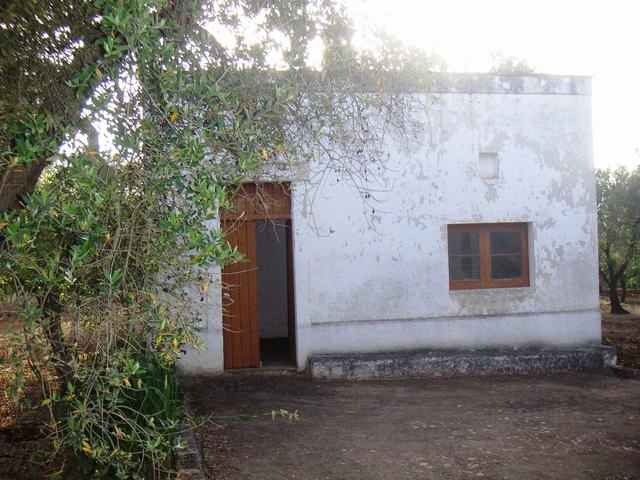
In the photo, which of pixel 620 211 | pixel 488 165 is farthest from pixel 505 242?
pixel 620 211

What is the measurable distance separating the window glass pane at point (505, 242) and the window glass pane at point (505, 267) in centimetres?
10

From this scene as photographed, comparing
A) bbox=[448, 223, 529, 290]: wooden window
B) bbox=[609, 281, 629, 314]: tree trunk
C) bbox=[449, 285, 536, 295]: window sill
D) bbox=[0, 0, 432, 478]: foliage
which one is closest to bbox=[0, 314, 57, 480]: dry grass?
bbox=[0, 0, 432, 478]: foliage

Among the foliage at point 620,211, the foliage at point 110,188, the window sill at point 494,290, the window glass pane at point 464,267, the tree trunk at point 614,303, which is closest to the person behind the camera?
the foliage at point 110,188

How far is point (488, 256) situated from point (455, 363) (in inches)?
77.0

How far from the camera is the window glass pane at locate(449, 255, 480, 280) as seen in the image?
1081 centimetres

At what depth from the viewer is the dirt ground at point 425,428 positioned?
233 inches

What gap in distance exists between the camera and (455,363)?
10047 millimetres

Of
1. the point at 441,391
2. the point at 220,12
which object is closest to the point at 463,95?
the point at 441,391

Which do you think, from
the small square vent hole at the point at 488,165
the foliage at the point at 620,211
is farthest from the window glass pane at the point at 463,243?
the foliage at the point at 620,211

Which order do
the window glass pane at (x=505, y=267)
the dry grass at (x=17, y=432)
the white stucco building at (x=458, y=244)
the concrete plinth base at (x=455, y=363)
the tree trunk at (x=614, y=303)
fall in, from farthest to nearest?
the tree trunk at (x=614, y=303) → the window glass pane at (x=505, y=267) → the white stucco building at (x=458, y=244) → the concrete plinth base at (x=455, y=363) → the dry grass at (x=17, y=432)

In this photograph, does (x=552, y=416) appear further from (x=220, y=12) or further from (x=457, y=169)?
(x=220, y=12)

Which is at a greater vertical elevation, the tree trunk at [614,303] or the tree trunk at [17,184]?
the tree trunk at [17,184]

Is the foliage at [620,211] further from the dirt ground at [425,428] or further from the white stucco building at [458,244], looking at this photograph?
the dirt ground at [425,428]

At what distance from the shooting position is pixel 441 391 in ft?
29.8
